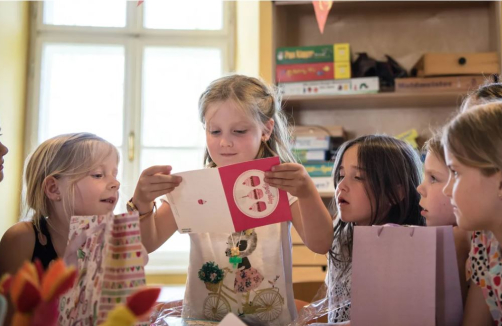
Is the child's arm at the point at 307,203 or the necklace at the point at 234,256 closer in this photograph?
the child's arm at the point at 307,203

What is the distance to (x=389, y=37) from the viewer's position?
114 inches

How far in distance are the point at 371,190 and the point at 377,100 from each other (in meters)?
1.55

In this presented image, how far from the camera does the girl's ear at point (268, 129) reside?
1322mm

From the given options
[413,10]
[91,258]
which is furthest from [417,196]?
[413,10]

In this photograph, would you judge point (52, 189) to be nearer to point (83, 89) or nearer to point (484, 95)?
point (484, 95)

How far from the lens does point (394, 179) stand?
48.5 inches

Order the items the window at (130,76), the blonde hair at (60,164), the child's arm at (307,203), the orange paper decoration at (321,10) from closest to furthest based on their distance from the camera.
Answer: the child's arm at (307,203), the blonde hair at (60,164), the orange paper decoration at (321,10), the window at (130,76)

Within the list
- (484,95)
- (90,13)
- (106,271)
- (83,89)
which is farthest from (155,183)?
(90,13)

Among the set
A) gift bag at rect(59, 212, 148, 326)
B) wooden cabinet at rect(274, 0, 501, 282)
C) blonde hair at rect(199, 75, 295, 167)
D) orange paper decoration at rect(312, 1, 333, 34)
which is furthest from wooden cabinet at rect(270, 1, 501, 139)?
gift bag at rect(59, 212, 148, 326)

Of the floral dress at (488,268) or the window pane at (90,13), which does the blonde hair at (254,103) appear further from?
the window pane at (90,13)

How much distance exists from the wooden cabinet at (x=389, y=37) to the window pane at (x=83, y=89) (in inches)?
45.8

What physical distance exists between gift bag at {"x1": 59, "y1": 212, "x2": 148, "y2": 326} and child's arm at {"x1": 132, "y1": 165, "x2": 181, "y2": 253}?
307 mm

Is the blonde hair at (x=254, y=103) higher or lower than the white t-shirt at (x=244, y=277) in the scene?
higher

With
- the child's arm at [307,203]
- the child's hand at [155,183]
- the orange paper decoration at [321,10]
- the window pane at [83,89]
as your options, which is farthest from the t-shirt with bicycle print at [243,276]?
the window pane at [83,89]
